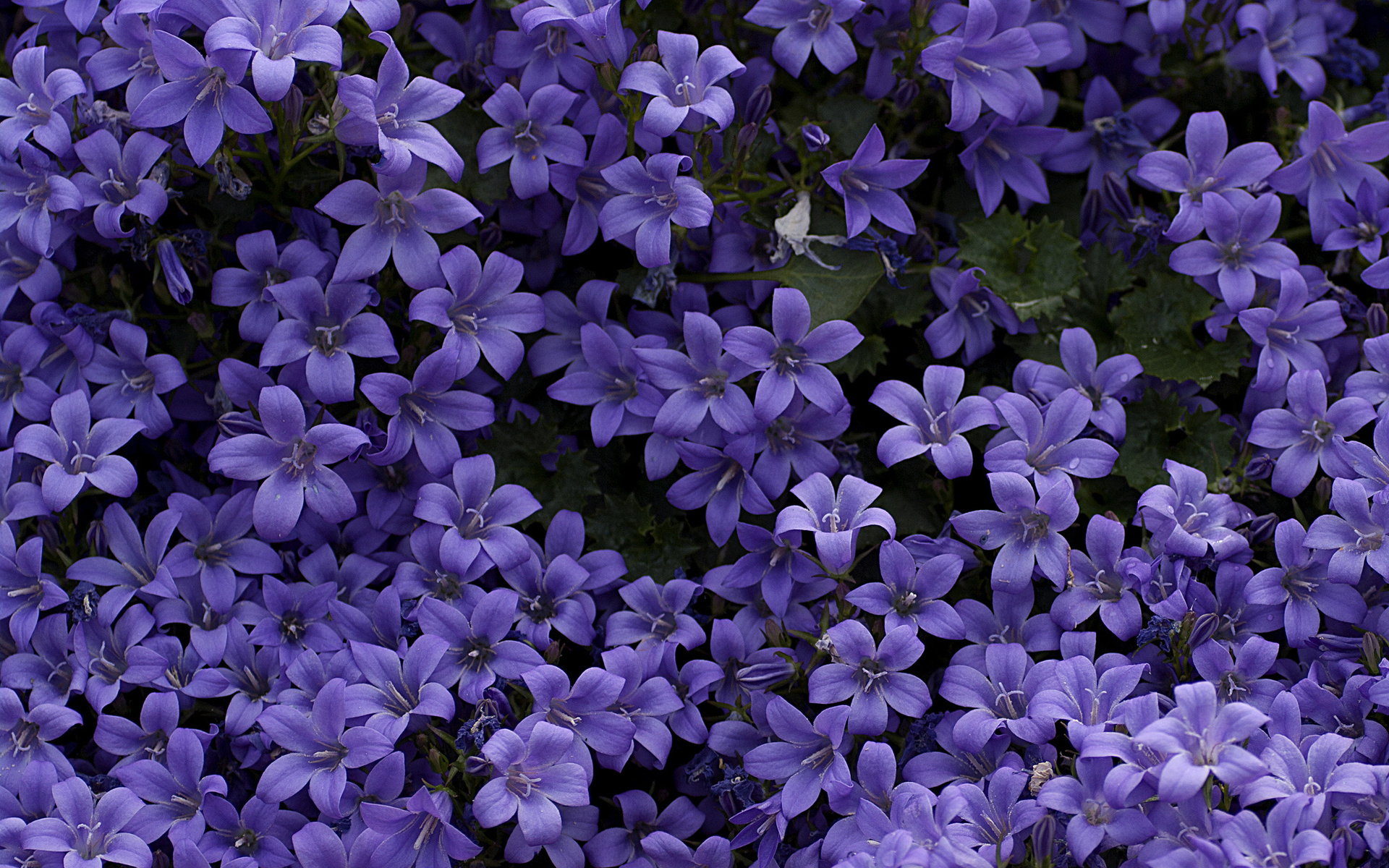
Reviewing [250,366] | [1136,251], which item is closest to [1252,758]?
[1136,251]

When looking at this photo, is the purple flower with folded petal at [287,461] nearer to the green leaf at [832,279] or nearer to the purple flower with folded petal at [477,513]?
the purple flower with folded petal at [477,513]

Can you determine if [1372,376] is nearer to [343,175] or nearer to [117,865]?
[343,175]

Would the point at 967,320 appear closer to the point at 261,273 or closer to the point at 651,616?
the point at 651,616

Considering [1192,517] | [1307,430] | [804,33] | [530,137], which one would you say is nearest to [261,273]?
[530,137]

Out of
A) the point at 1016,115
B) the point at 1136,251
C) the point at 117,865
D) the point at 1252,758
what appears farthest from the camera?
the point at 1136,251

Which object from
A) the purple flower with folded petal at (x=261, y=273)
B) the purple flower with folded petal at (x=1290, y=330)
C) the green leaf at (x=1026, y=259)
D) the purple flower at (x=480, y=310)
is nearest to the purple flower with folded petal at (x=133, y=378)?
the purple flower with folded petal at (x=261, y=273)

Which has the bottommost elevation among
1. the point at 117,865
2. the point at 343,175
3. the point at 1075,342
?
the point at 117,865

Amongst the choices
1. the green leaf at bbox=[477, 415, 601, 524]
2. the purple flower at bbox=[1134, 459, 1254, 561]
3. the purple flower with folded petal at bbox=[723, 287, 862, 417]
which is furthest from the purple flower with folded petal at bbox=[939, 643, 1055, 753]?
the green leaf at bbox=[477, 415, 601, 524]
